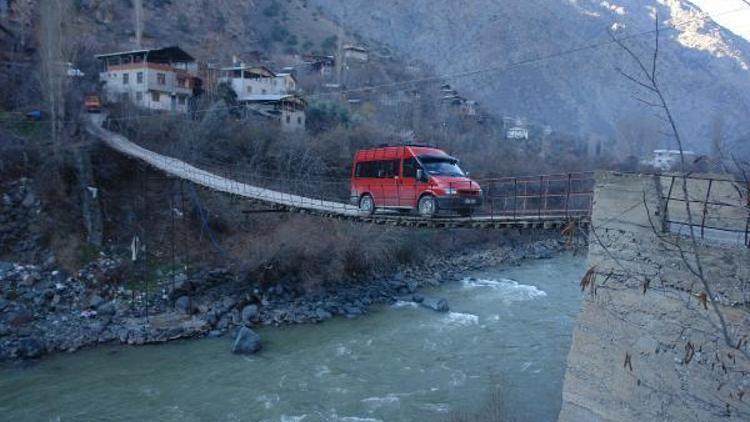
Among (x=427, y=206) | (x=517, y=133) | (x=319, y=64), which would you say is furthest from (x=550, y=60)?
(x=427, y=206)

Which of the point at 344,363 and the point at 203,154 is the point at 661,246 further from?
the point at 203,154

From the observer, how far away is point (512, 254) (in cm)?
2048

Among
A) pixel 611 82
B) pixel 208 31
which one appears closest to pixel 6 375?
pixel 208 31

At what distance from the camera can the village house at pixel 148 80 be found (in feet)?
70.1

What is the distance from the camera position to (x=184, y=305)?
42.0 feet

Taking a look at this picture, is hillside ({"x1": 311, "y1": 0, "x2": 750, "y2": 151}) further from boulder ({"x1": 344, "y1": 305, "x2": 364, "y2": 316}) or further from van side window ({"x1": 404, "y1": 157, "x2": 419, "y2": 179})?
van side window ({"x1": 404, "y1": 157, "x2": 419, "y2": 179})

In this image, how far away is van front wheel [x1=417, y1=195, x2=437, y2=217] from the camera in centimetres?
820

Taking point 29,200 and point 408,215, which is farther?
point 29,200

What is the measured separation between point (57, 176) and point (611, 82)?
62.2 metres

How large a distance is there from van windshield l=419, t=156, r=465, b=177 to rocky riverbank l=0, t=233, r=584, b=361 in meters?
6.07

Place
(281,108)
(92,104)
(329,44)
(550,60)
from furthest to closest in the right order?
1. (550,60)
2. (329,44)
3. (281,108)
4. (92,104)

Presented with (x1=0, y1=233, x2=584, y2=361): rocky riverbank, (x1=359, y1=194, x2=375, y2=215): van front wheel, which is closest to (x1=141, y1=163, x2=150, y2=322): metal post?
(x1=0, y1=233, x2=584, y2=361): rocky riverbank

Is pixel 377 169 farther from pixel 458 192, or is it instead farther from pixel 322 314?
pixel 322 314

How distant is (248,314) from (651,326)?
33.3ft
